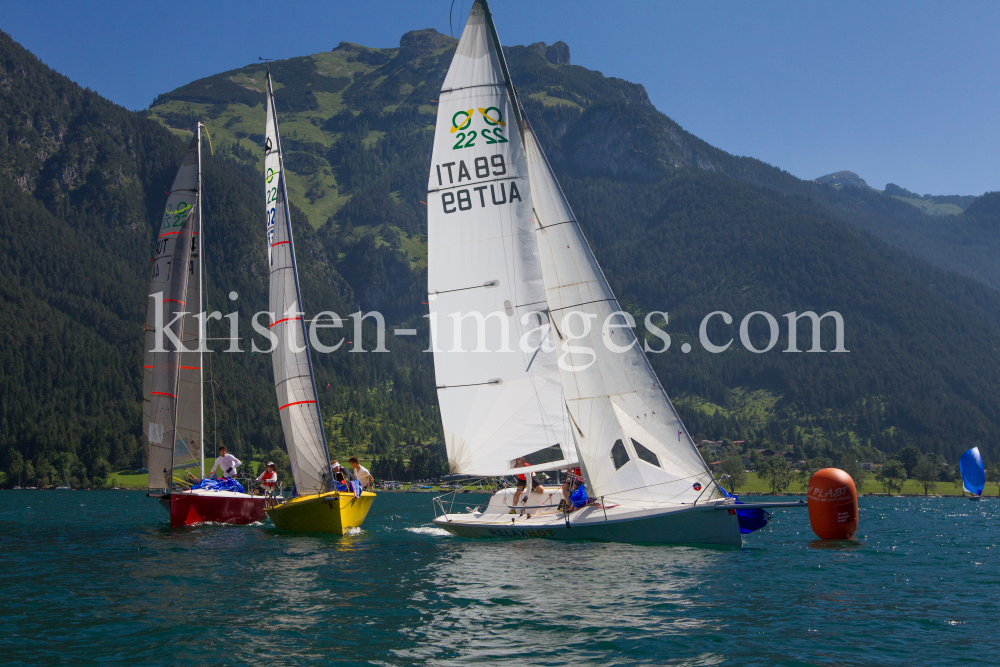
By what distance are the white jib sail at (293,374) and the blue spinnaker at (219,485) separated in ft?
20.5

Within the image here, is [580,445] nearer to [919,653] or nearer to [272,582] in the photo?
[272,582]

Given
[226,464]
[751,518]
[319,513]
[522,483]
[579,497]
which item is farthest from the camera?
[226,464]

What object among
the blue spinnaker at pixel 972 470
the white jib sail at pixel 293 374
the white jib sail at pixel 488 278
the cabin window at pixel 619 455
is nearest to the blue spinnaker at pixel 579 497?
the white jib sail at pixel 488 278

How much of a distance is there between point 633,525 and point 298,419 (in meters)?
13.6

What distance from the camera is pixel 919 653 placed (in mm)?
14352

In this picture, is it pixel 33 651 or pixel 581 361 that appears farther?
pixel 581 361

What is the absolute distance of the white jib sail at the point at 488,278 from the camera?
29.5m

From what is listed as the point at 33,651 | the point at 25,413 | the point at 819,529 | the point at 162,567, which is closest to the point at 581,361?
the point at 819,529

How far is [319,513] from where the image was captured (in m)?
31.2

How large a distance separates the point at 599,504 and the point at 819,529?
9.52m

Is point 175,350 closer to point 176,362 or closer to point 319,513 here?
point 176,362

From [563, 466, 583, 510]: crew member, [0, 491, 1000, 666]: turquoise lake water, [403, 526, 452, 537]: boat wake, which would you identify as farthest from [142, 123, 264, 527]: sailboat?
[563, 466, 583, 510]: crew member

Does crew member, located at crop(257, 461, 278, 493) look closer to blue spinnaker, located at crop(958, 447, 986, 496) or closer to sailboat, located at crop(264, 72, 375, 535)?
sailboat, located at crop(264, 72, 375, 535)

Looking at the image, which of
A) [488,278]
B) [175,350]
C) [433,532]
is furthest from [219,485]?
[488,278]
